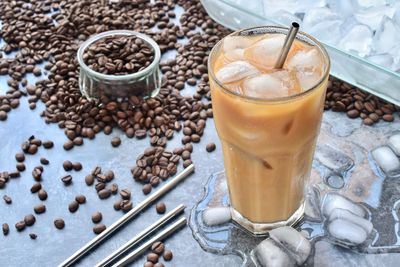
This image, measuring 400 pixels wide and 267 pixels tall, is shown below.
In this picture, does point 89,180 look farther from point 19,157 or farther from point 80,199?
point 19,157

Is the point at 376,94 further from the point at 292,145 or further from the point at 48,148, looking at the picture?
the point at 48,148

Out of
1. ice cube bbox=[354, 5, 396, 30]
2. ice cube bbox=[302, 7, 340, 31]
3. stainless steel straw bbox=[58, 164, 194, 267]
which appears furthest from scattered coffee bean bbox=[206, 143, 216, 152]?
ice cube bbox=[354, 5, 396, 30]

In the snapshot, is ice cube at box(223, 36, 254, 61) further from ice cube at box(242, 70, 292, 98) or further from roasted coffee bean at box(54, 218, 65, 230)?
roasted coffee bean at box(54, 218, 65, 230)

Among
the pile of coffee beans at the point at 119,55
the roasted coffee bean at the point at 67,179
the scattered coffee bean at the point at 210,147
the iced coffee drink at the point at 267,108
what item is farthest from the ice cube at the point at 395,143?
the roasted coffee bean at the point at 67,179

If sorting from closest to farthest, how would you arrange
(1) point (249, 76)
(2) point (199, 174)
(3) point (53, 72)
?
1. (1) point (249, 76)
2. (2) point (199, 174)
3. (3) point (53, 72)

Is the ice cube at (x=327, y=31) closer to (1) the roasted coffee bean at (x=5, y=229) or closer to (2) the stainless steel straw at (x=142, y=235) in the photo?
(2) the stainless steel straw at (x=142, y=235)

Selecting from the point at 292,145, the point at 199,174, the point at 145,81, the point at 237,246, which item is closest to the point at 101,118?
the point at 145,81
